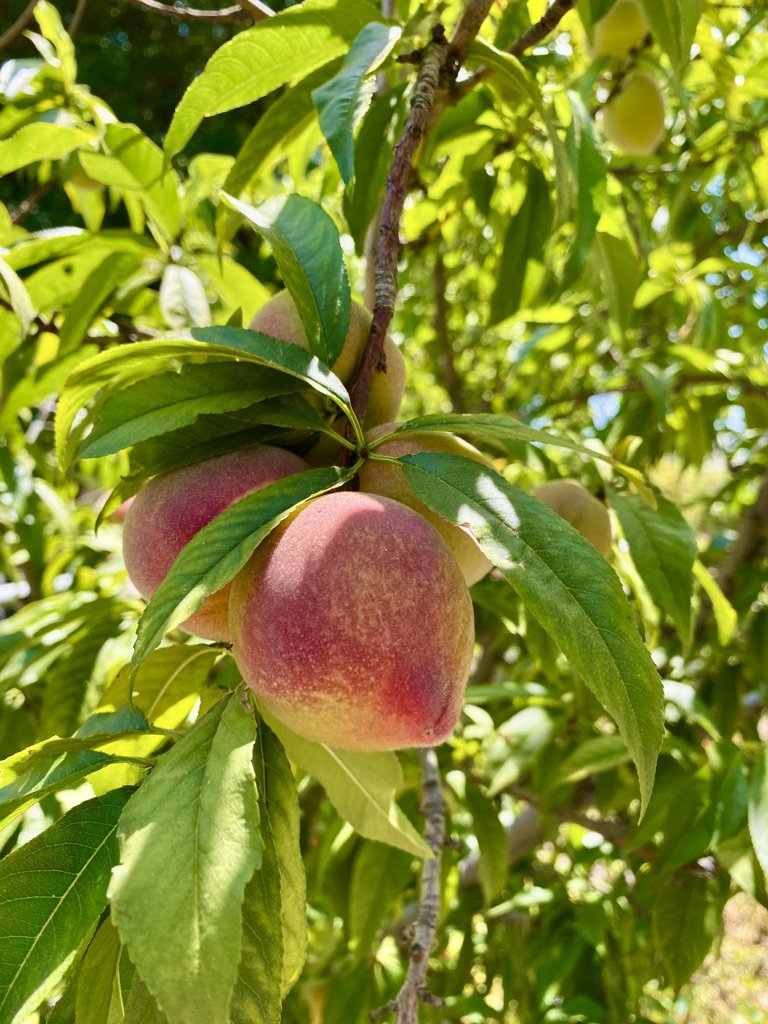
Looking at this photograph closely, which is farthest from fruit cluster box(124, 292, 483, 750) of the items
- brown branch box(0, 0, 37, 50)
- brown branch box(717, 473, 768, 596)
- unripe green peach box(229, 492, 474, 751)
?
brown branch box(717, 473, 768, 596)

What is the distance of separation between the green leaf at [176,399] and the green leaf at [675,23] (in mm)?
475

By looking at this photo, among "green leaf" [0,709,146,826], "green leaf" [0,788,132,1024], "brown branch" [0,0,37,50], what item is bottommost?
"green leaf" [0,788,132,1024]

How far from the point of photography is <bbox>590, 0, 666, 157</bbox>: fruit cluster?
1240 mm

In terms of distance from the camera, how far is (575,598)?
0.49 m

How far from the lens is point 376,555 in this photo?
53cm

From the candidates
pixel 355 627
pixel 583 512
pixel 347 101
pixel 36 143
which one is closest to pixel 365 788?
pixel 355 627

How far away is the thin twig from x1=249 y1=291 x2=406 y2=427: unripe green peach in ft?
1.40

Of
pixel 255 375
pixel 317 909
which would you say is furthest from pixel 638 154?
pixel 317 909

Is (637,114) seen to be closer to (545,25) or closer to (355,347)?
(545,25)

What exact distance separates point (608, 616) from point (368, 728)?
0.17 metres

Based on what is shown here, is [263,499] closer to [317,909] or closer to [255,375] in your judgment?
[255,375]

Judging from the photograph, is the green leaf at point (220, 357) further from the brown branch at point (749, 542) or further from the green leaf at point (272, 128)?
the brown branch at point (749, 542)

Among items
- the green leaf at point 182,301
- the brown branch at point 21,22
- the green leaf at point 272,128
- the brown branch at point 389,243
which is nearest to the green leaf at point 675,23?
the brown branch at point 389,243

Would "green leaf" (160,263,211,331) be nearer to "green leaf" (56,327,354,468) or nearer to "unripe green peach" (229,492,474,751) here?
"green leaf" (56,327,354,468)
